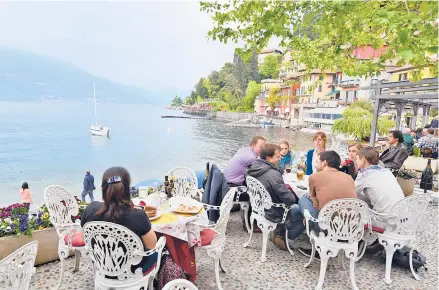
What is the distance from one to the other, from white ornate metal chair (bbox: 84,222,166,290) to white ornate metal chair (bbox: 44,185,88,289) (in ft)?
2.13

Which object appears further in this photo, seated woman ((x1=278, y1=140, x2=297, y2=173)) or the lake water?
the lake water

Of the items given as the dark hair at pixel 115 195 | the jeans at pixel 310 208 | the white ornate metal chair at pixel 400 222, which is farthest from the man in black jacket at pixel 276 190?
the dark hair at pixel 115 195

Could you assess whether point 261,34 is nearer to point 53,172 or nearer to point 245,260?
point 245,260

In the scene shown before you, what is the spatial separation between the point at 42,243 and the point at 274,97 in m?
67.3

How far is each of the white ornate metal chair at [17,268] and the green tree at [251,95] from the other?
84.3m

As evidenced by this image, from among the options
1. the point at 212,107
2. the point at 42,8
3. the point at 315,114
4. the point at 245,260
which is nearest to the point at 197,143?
the point at 315,114

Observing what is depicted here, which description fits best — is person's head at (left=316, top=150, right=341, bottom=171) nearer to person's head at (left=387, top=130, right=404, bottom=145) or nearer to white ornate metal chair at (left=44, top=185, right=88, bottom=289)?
white ornate metal chair at (left=44, top=185, right=88, bottom=289)

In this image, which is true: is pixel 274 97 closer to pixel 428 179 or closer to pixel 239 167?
pixel 428 179

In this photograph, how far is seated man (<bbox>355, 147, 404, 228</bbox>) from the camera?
10.6 feet

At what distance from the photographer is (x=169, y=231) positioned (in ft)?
8.66

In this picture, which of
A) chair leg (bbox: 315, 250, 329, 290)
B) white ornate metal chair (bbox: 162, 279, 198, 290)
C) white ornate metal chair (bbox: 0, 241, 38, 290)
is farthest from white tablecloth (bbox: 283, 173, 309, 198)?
white ornate metal chair (bbox: 0, 241, 38, 290)

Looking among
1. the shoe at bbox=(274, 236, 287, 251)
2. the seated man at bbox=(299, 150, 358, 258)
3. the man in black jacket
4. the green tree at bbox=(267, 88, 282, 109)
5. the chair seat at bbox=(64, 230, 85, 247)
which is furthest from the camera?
the green tree at bbox=(267, 88, 282, 109)

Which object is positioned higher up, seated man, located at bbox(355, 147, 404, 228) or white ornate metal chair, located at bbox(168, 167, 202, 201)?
seated man, located at bbox(355, 147, 404, 228)

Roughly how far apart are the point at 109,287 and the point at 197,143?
49.2 meters
